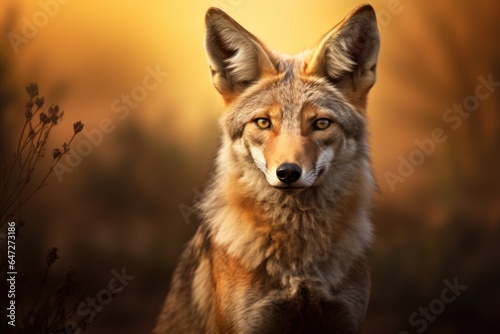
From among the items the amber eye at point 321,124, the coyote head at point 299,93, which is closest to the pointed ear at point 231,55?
the coyote head at point 299,93

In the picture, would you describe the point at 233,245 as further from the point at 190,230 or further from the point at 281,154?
the point at 190,230

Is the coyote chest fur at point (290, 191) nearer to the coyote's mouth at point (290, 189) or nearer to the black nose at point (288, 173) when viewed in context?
the coyote's mouth at point (290, 189)

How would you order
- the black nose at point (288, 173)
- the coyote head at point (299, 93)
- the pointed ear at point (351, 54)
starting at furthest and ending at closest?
the pointed ear at point (351, 54)
the coyote head at point (299, 93)
the black nose at point (288, 173)

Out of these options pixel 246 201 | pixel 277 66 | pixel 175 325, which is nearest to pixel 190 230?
pixel 175 325

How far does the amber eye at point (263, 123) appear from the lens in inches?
180

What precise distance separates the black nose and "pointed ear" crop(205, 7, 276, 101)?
2.76ft

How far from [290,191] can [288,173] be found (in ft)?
0.77

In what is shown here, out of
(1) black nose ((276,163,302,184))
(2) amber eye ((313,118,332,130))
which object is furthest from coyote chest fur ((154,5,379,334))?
(1) black nose ((276,163,302,184))

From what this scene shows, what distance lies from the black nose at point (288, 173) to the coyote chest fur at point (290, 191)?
0.15 meters

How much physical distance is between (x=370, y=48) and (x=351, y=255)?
4.63 ft

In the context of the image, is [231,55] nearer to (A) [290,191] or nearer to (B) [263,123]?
(B) [263,123]

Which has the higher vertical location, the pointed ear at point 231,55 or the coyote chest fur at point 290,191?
the pointed ear at point 231,55

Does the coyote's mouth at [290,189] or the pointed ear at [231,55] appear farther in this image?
→ the pointed ear at [231,55]

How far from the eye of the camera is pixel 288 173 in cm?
424
